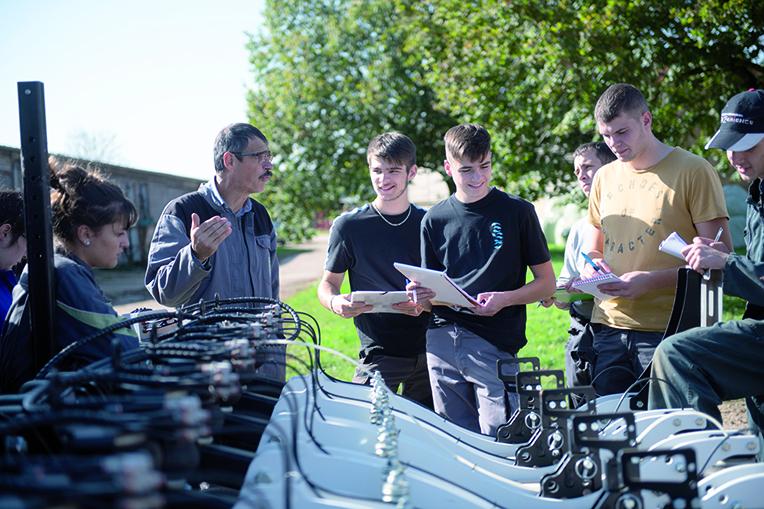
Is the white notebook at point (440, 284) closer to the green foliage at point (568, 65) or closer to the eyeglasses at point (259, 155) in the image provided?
the eyeglasses at point (259, 155)

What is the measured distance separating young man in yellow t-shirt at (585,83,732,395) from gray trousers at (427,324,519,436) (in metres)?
0.64

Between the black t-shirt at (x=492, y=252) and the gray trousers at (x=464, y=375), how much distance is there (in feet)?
0.20

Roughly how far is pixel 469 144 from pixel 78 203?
2.14 meters

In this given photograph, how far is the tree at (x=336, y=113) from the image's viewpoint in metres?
Result: 24.5

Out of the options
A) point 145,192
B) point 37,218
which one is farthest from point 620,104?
point 145,192

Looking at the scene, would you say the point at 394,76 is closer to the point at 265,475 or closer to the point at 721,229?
the point at 721,229

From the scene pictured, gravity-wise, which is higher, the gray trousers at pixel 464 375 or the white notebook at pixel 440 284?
the white notebook at pixel 440 284

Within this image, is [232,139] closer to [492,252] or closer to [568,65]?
[492,252]

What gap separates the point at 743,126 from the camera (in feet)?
12.1

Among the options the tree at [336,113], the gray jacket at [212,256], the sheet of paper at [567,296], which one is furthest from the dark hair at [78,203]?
the tree at [336,113]

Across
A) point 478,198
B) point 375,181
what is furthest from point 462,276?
point 375,181

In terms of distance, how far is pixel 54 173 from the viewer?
306 cm

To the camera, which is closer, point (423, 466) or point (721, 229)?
point (423, 466)

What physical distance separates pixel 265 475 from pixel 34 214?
137 centimetres
